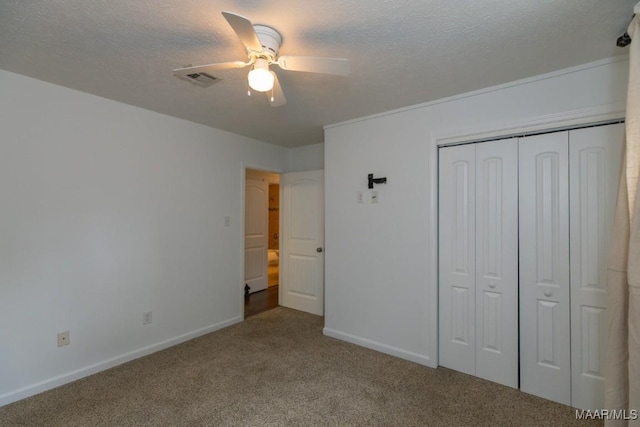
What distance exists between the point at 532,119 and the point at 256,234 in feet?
14.0

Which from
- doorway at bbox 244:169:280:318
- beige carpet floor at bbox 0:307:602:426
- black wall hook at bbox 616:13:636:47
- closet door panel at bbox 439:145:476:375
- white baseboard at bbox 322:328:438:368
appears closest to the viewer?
black wall hook at bbox 616:13:636:47

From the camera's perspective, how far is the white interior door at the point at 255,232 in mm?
5184

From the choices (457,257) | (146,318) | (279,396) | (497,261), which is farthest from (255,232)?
(497,261)

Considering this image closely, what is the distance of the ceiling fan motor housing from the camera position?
1.63 meters

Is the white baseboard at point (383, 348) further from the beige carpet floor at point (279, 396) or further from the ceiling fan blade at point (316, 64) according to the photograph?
the ceiling fan blade at point (316, 64)

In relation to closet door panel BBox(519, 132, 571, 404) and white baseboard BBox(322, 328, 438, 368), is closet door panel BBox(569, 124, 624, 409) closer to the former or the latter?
closet door panel BBox(519, 132, 571, 404)

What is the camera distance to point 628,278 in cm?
152

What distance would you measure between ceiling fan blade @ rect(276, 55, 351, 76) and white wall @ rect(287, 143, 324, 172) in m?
2.58

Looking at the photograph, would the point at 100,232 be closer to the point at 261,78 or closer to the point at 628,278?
the point at 261,78

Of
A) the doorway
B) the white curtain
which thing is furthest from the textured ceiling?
the doorway

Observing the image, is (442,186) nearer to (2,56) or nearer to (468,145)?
(468,145)

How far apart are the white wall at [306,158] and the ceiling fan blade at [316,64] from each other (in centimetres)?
258

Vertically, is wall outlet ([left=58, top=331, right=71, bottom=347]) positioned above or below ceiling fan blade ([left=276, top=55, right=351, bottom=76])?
below

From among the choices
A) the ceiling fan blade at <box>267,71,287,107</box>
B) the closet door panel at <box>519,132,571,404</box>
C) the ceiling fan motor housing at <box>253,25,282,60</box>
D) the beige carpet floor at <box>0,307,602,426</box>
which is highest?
the ceiling fan motor housing at <box>253,25,282,60</box>
